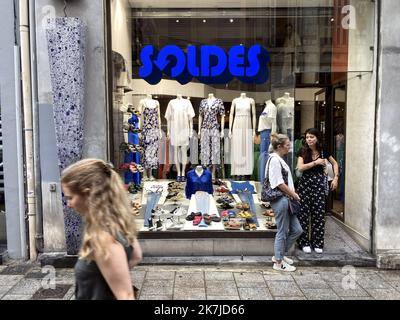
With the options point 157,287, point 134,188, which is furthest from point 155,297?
point 134,188

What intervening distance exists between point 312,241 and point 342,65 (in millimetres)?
2479

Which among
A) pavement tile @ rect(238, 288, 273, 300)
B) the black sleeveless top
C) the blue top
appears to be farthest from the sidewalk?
the black sleeveless top

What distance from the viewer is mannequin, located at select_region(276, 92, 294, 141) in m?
6.03

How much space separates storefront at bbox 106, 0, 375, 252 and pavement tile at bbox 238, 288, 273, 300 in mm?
1066

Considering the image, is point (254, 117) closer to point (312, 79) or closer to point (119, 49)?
point (312, 79)

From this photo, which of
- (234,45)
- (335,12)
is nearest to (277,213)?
(234,45)

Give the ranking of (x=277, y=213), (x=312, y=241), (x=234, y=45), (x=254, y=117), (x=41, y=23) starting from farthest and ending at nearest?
(x=254, y=117), (x=234, y=45), (x=312, y=241), (x=41, y=23), (x=277, y=213)

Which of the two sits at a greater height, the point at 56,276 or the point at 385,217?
the point at 385,217

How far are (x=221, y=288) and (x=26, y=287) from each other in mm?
2158

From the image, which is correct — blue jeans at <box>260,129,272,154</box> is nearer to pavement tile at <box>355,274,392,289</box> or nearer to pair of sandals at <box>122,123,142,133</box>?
pair of sandals at <box>122,123,142,133</box>

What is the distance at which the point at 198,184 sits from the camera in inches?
244

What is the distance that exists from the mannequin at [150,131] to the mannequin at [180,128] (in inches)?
6.8

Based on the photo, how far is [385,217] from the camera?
17.4 feet

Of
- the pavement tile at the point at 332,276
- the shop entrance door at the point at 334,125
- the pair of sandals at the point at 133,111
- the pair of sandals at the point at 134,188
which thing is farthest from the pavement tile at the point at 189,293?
the shop entrance door at the point at 334,125
